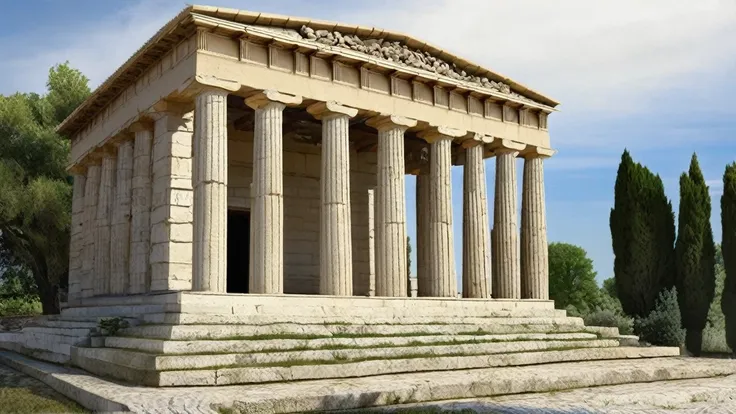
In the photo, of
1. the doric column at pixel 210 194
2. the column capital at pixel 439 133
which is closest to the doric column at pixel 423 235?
the column capital at pixel 439 133

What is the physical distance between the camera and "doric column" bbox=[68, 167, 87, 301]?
27547mm

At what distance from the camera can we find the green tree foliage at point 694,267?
28766mm

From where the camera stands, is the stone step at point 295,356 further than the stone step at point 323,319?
No

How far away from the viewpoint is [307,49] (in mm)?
20109

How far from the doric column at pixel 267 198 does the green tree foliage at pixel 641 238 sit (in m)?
16.2

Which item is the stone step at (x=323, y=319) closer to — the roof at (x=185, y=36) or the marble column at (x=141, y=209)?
the marble column at (x=141, y=209)

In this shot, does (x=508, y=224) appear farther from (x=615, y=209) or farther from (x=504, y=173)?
(x=615, y=209)

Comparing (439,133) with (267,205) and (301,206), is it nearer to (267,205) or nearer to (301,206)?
(301,206)

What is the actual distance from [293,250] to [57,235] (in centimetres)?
1526

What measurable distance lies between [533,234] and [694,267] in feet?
24.4

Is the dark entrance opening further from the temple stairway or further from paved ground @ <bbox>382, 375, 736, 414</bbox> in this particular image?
paved ground @ <bbox>382, 375, 736, 414</bbox>

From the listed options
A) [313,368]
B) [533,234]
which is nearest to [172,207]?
[313,368]

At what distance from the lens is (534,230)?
2581 cm

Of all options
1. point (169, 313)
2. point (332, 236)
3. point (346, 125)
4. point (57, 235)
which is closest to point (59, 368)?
point (169, 313)
